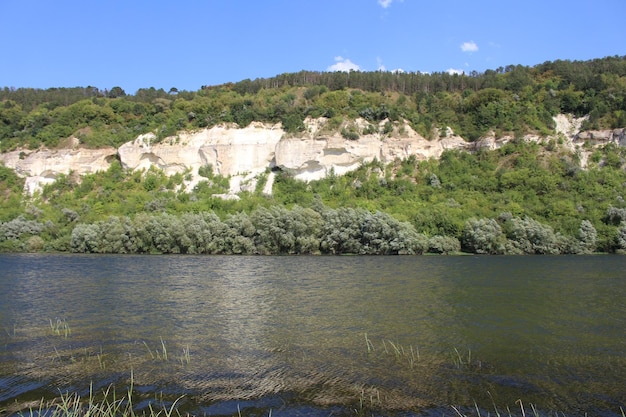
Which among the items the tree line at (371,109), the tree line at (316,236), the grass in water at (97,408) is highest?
the tree line at (371,109)

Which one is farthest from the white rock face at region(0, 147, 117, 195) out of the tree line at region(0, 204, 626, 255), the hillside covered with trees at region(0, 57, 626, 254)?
the tree line at region(0, 204, 626, 255)

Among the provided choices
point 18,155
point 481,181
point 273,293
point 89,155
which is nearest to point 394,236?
point 481,181

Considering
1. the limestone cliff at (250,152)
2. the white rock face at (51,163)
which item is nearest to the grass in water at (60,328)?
the limestone cliff at (250,152)

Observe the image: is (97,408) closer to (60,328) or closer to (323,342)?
(323,342)

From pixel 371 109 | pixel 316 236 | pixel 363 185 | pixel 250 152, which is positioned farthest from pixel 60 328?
pixel 371 109

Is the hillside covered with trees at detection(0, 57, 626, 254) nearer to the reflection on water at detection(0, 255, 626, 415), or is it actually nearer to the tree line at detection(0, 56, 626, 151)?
the tree line at detection(0, 56, 626, 151)

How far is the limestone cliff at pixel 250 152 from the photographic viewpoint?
67.8 m

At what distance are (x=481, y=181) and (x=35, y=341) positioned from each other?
5903cm

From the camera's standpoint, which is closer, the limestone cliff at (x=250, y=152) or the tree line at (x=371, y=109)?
the limestone cliff at (x=250, y=152)

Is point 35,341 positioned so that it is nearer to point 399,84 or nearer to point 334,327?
point 334,327

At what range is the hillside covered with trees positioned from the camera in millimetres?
47469

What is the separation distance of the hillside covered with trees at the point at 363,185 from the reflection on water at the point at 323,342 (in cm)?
2270

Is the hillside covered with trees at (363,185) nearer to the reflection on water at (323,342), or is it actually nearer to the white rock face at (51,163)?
the white rock face at (51,163)

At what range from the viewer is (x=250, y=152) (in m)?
70.0
